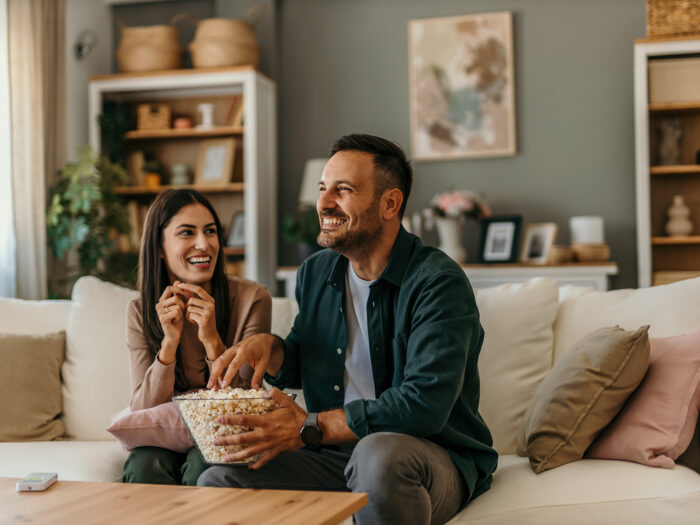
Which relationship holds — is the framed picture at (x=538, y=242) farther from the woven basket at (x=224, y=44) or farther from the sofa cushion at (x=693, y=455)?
the sofa cushion at (x=693, y=455)

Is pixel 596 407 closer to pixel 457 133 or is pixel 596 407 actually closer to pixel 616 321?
pixel 616 321

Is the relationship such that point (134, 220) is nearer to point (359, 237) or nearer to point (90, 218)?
point (90, 218)

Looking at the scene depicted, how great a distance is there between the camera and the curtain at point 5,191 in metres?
4.09

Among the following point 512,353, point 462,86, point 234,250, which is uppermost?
point 462,86

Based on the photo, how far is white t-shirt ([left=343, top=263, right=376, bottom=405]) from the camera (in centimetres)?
193

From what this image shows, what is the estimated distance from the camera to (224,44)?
15.2 ft

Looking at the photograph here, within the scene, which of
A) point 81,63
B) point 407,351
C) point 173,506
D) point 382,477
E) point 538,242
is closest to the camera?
point 173,506

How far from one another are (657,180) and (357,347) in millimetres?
3125

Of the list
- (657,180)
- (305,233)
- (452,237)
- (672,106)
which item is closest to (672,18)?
(672,106)

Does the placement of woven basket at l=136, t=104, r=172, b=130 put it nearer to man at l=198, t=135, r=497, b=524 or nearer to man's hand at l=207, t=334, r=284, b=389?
man at l=198, t=135, r=497, b=524

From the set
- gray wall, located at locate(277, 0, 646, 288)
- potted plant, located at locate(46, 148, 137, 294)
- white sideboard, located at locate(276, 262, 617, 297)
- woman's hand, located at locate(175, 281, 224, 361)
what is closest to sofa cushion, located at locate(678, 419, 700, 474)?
woman's hand, located at locate(175, 281, 224, 361)

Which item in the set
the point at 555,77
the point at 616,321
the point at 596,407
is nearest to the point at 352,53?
the point at 555,77

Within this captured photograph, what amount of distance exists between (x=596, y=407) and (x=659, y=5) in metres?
2.95

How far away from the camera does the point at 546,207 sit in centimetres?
471
